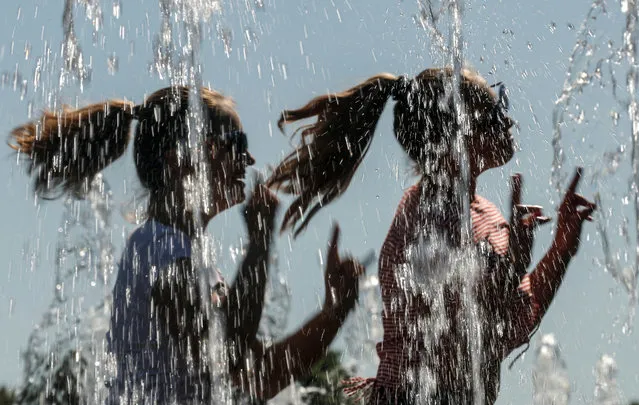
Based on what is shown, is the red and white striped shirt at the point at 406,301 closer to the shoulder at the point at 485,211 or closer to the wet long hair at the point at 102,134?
the shoulder at the point at 485,211

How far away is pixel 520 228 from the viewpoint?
11.7 ft

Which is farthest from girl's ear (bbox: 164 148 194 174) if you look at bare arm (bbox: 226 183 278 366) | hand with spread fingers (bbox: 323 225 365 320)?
hand with spread fingers (bbox: 323 225 365 320)

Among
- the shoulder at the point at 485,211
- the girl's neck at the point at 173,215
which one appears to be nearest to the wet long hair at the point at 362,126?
the shoulder at the point at 485,211

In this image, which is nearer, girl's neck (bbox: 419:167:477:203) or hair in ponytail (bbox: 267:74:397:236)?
girl's neck (bbox: 419:167:477:203)

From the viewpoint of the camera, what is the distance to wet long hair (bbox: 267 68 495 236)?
13.0ft

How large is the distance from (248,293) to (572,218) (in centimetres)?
115

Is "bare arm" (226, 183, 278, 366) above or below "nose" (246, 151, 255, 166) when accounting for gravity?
below

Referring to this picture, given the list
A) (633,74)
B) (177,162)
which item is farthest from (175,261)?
(633,74)

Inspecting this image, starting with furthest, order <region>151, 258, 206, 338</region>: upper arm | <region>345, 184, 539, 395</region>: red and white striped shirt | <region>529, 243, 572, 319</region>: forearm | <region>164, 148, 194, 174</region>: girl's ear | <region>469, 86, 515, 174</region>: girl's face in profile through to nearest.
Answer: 1. <region>469, 86, 515, 174</region>: girl's face in profile
2. <region>164, 148, 194, 174</region>: girl's ear
3. <region>529, 243, 572, 319</region>: forearm
4. <region>345, 184, 539, 395</region>: red and white striped shirt
5. <region>151, 258, 206, 338</region>: upper arm

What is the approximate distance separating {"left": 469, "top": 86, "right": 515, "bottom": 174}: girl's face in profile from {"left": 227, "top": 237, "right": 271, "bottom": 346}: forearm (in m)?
0.96

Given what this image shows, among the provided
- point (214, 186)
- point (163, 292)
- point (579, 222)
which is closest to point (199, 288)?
point (163, 292)

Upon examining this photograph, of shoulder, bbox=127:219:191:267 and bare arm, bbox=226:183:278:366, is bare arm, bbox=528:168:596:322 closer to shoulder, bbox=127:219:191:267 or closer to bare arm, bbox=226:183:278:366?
bare arm, bbox=226:183:278:366

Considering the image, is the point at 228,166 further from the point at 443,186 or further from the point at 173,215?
the point at 443,186

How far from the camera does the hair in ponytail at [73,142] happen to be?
373cm
